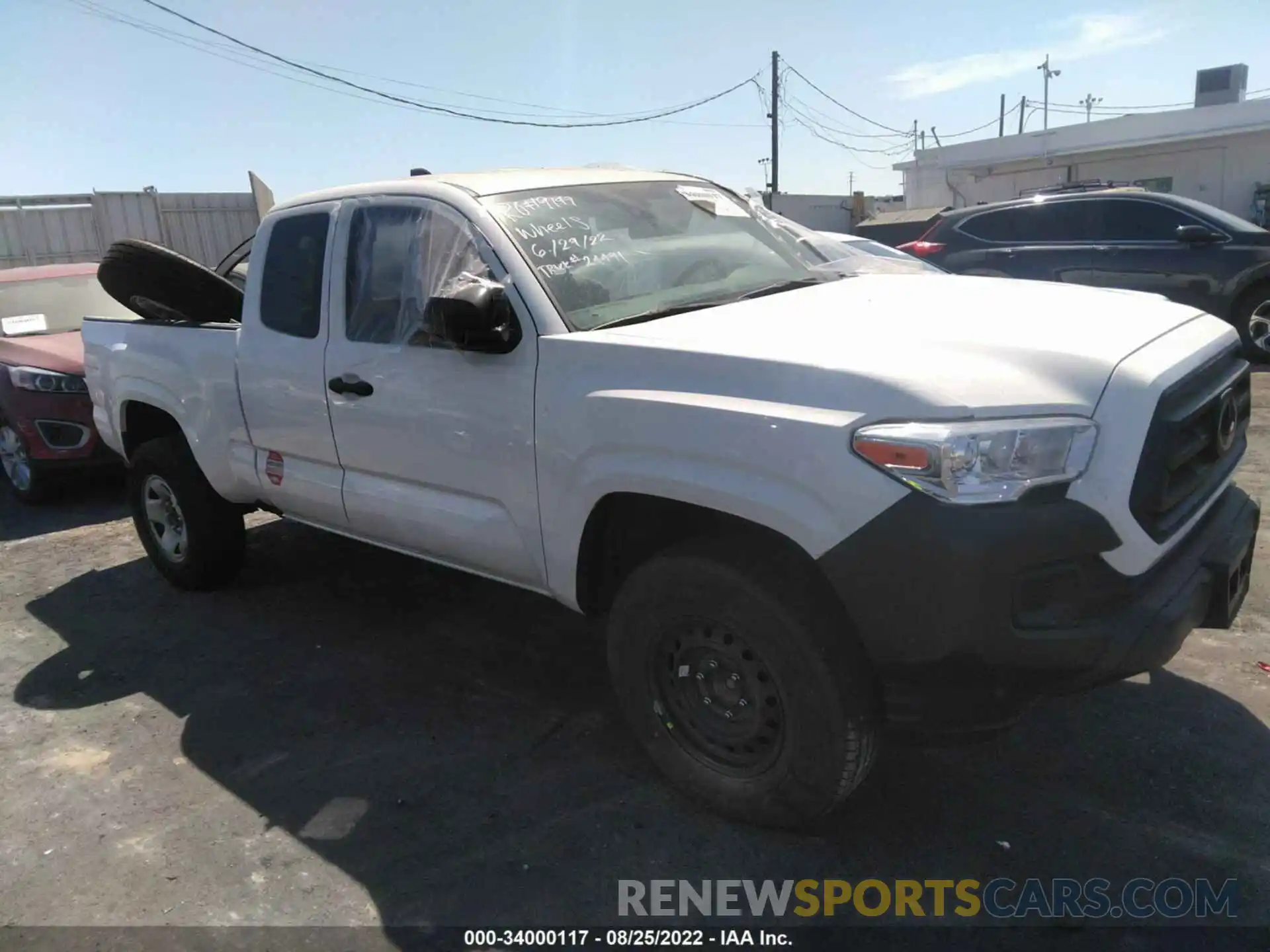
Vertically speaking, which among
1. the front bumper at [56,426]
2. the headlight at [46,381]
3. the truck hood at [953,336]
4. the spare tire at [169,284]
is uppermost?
the spare tire at [169,284]

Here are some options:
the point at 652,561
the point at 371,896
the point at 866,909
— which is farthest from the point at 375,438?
the point at 866,909

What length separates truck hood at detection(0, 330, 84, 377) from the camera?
6.96m

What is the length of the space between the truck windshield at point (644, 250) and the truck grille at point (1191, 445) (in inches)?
55.8

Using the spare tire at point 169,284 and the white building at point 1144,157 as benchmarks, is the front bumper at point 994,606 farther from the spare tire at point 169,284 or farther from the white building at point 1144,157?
the white building at point 1144,157

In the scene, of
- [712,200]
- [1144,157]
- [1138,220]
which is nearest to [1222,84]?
[1144,157]

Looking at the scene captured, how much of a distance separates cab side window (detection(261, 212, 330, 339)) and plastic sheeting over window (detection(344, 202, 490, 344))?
0.23 metres

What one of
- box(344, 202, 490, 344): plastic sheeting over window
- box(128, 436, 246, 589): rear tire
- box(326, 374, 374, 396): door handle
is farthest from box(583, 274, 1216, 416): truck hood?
box(128, 436, 246, 589): rear tire

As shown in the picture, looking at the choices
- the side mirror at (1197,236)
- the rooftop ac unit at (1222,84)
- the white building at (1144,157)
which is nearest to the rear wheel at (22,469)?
the side mirror at (1197,236)

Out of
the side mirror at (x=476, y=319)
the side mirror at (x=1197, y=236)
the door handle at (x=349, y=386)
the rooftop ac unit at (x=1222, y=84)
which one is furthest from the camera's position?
the rooftop ac unit at (x=1222, y=84)

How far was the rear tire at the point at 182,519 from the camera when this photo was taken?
4.89 metres

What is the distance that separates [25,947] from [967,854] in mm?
2595

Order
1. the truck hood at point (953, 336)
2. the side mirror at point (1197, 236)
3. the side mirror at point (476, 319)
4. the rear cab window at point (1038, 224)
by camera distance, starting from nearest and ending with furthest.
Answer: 1. the truck hood at point (953, 336)
2. the side mirror at point (476, 319)
3. the side mirror at point (1197, 236)
4. the rear cab window at point (1038, 224)

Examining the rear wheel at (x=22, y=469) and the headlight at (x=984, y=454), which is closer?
the headlight at (x=984, y=454)

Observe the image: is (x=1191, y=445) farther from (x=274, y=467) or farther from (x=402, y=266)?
(x=274, y=467)
